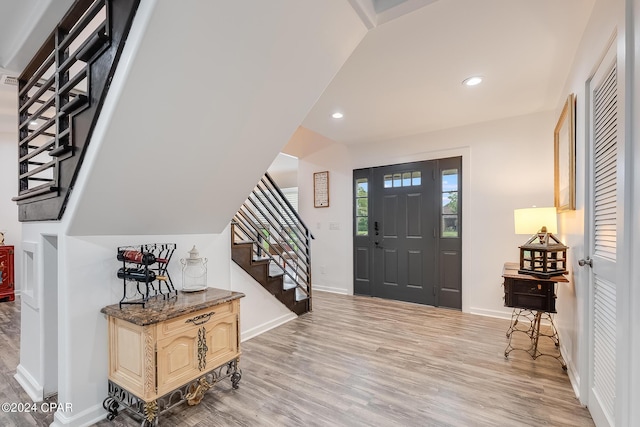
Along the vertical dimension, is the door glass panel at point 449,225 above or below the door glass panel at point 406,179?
below

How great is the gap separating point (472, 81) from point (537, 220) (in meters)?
1.37

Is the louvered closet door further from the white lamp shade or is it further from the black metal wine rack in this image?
the black metal wine rack

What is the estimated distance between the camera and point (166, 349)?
1697mm

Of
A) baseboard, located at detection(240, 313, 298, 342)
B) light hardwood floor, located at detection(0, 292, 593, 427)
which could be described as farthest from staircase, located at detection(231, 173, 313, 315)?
light hardwood floor, located at detection(0, 292, 593, 427)

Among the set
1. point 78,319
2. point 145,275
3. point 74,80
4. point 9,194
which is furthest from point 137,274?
point 9,194

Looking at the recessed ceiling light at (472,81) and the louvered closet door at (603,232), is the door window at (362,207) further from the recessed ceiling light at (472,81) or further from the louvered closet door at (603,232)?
the louvered closet door at (603,232)

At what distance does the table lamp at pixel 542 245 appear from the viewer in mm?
2373

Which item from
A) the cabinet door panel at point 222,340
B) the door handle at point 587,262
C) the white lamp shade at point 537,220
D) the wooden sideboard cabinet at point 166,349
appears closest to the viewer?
the wooden sideboard cabinet at point 166,349

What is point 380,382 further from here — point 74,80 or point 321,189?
point 321,189

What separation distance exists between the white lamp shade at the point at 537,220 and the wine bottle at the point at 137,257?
9.90 ft

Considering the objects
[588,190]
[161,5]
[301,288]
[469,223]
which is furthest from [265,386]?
[469,223]

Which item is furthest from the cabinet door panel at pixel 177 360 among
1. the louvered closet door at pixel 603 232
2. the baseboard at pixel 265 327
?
the louvered closet door at pixel 603 232

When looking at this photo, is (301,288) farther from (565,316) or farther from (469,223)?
(565,316)

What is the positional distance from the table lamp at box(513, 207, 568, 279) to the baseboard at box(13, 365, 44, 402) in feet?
12.2
